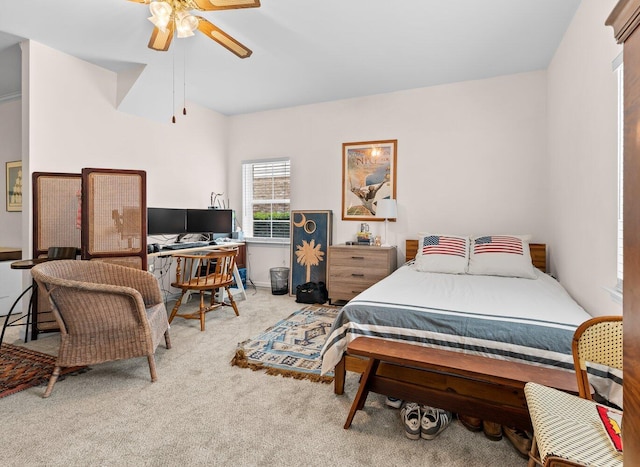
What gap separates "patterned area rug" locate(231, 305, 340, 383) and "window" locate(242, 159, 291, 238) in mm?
1839

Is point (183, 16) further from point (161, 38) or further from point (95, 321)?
point (95, 321)

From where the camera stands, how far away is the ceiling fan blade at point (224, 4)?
211 centimetres

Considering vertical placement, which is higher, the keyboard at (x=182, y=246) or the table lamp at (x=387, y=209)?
the table lamp at (x=387, y=209)

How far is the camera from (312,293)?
4.43 meters

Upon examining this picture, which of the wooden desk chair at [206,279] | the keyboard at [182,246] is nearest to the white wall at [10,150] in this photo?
the keyboard at [182,246]

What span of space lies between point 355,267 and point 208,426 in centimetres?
267

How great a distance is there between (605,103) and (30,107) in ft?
14.8

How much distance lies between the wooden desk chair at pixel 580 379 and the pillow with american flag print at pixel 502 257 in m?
1.91

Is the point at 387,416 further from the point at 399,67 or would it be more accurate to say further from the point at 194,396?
the point at 399,67

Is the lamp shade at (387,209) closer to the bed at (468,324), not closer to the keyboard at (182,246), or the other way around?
the bed at (468,324)

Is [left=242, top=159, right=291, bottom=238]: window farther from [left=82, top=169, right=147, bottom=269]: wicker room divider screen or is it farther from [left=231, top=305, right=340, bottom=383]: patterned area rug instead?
[left=82, top=169, right=147, bottom=269]: wicker room divider screen

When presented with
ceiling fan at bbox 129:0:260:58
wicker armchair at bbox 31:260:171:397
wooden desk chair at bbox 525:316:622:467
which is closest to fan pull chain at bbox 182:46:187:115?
ceiling fan at bbox 129:0:260:58

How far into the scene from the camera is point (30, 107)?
10.1 feet

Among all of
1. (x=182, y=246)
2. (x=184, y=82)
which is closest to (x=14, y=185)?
(x=182, y=246)
